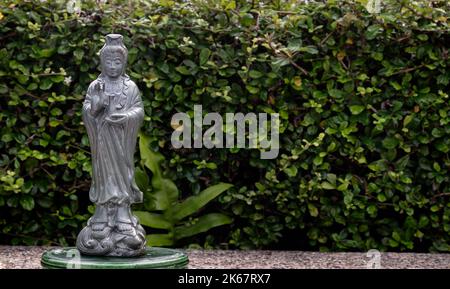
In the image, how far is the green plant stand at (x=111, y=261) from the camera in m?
4.73

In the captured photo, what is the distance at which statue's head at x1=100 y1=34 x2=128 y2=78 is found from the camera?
5070 millimetres

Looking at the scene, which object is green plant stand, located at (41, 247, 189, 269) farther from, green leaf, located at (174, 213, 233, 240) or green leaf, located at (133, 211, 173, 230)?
green leaf, located at (174, 213, 233, 240)

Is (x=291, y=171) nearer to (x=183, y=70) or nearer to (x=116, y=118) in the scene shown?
(x=183, y=70)

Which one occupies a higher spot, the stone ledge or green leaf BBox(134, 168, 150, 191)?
green leaf BBox(134, 168, 150, 191)

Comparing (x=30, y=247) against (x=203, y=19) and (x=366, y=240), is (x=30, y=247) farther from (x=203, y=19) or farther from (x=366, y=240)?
(x=366, y=240)

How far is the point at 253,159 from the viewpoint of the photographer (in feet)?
23.0

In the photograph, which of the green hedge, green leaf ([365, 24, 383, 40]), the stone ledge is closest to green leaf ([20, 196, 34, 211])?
the green hedge

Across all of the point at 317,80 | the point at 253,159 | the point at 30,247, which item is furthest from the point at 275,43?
the point at 30,247

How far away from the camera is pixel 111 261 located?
4809mm

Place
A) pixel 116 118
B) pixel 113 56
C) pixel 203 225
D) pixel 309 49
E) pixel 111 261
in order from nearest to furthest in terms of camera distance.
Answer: pixel 111 261 < pixel 116 118 < pixel 113 56 < pixel 309 49 < pixel 203 225

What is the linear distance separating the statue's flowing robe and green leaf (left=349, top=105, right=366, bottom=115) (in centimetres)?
242

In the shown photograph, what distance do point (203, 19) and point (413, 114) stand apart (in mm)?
2027

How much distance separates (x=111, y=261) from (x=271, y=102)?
105 inches

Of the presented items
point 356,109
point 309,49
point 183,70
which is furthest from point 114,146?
point 356,109
